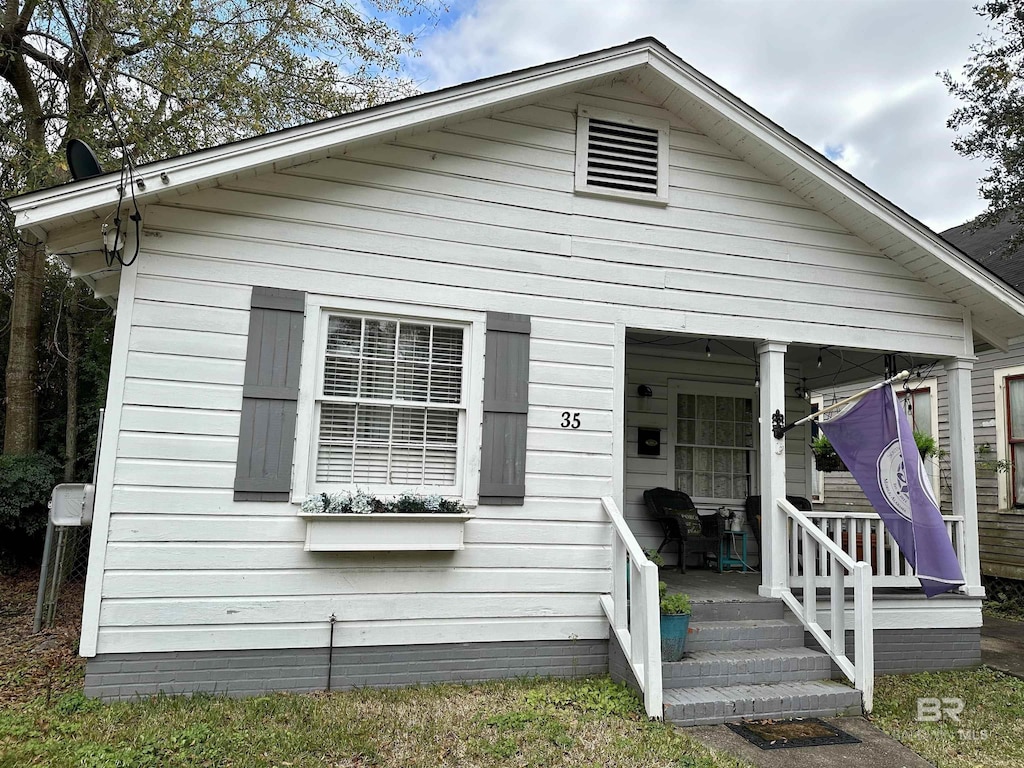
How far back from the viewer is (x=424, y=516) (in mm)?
4504

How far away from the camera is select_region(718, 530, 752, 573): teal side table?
7113mm

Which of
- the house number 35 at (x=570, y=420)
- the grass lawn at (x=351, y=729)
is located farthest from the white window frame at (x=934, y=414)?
the grass lawn at (x=351, y=729)

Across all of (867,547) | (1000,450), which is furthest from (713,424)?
(1000,450)

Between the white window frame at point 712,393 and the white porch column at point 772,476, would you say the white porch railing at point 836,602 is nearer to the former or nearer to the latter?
the white porch column at point 772,476

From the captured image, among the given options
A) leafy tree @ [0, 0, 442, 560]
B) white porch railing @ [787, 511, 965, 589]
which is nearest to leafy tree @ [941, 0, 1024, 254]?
white porch railing @ [787, 511, 965, 589]

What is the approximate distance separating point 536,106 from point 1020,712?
17.8 ft

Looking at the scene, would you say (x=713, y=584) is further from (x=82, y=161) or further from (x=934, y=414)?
(x=934, y=414)

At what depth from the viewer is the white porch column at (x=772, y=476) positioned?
5352mm

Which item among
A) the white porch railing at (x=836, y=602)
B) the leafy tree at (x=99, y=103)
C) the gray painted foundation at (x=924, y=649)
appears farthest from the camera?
the leafy tree at (x=99, y=103)

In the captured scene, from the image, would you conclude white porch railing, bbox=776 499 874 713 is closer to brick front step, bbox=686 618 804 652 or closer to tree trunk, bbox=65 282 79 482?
brick front step, bbox=686 618 804 652

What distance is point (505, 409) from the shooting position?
4.87 meters

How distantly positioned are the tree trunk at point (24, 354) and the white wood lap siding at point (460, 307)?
202 inches

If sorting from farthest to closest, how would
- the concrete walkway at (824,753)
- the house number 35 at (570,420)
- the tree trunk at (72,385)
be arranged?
the tree trunk at (72,385)
the house number 35 at (570,420)
the concrete walkway at (824,753)
